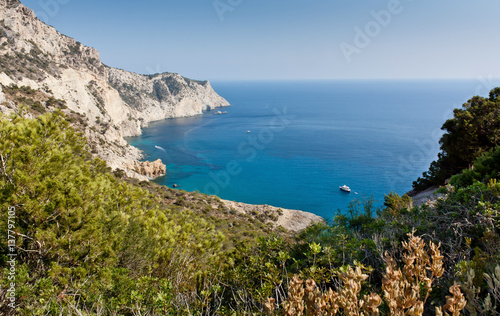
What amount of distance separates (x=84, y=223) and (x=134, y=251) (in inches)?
41.7

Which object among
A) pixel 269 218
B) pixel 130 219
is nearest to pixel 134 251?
pixel 130 219

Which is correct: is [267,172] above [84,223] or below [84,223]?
below

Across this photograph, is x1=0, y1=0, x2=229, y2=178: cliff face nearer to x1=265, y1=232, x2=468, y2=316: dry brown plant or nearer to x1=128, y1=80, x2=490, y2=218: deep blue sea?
x1=128, y1=80, x2=490, y2=218: deep blue sea

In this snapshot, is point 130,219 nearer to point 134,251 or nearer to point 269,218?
point 134,251

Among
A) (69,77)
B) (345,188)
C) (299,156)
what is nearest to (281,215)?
(345,188)

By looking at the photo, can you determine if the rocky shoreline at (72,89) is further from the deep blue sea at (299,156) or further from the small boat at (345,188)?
the small boat at (345,188)

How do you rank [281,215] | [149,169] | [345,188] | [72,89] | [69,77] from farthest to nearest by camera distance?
[69,77], [72,89], [149,169], [345,188], [281,215]

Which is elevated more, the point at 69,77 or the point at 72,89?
the point at 69,77

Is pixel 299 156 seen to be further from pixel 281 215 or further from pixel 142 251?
pixel 142 251

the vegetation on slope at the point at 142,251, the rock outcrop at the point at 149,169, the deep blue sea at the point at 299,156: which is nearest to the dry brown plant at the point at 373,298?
the vegetation on slope at the point at 142,251

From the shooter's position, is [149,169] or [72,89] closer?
[149,169]

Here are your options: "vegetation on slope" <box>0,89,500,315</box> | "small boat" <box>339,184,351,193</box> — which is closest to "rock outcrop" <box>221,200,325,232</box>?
"small boat" <box>339,184,351,193</box>

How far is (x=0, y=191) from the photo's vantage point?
354cm

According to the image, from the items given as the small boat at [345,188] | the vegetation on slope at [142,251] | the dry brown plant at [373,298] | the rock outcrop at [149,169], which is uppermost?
the dry brown plant at [373,298]
